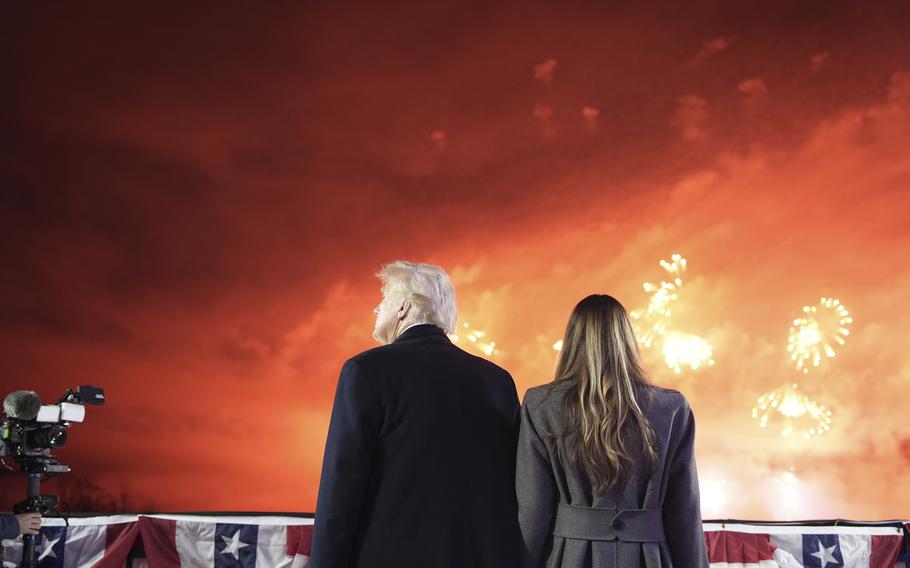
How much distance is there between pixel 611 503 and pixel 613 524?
0.16 feet

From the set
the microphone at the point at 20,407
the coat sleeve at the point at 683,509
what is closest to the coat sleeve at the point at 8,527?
the microphone at the point at 20,407

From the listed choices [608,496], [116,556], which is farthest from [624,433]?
[116,556]

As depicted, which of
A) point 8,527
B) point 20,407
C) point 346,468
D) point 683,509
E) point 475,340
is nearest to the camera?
point 346,468

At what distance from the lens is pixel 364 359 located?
6.20 ft

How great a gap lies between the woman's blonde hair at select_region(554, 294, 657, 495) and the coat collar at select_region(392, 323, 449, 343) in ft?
1.14

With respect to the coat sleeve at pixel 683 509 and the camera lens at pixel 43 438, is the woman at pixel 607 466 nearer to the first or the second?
the coat sleeve at pixel 683 509

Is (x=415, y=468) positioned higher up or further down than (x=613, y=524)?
higher up

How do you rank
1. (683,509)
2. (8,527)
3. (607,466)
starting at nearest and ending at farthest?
(607,466) < (683,509) < (8,527)

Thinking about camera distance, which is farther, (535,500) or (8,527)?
(8,527)

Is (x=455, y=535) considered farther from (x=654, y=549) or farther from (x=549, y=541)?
(x=654, y=549)

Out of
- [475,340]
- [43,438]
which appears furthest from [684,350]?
[43,438]

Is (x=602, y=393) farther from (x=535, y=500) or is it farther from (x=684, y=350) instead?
(x=684, y=350)

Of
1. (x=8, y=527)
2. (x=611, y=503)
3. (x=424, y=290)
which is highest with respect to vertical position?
(x=424, y=290)

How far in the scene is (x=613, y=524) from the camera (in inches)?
77.9
